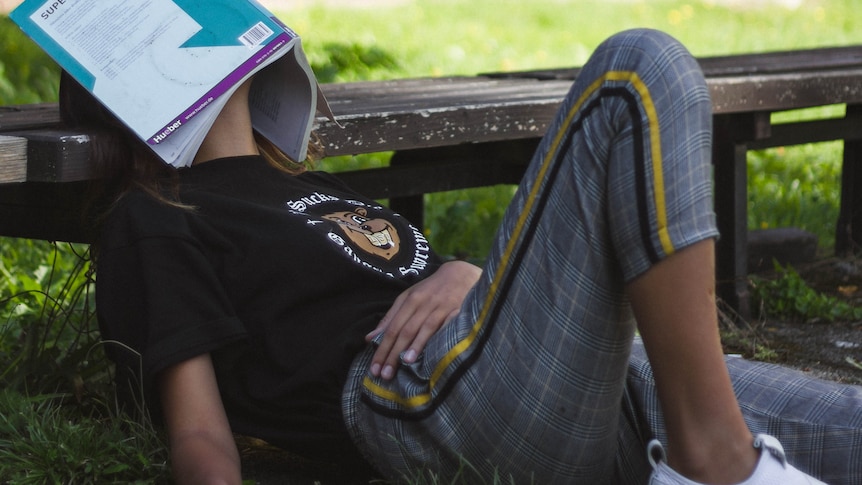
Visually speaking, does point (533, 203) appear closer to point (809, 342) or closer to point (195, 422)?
point (195, 422)

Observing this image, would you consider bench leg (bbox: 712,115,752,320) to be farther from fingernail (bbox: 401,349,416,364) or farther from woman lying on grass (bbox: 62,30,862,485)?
fingernail (bbox: 401,349,416,364)

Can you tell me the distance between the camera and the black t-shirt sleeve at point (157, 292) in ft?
5.47

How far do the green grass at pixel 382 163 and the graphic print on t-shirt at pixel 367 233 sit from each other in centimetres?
48

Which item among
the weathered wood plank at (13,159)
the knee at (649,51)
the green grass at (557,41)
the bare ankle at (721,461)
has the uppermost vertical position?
the knee at (649,51)

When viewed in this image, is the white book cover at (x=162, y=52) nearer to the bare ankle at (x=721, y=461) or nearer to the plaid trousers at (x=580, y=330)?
the plaid trousers at (x=580, y=330)

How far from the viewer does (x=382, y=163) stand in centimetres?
547

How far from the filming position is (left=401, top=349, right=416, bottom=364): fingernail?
170cm

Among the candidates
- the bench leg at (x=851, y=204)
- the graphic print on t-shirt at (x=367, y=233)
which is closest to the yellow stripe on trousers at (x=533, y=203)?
the graphic print on t-shirt at (x=367, y=233)

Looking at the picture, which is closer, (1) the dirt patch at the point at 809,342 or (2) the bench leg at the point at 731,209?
(1) the dirt patch at the point at 809,342

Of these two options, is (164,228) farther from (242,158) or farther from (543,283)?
(543,283)

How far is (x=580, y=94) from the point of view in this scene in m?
1.44

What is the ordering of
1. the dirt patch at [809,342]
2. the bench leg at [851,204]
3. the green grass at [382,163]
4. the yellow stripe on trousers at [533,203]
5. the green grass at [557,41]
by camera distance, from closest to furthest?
the yellow stripe on trousers at [533,203], the green grass at [382,163], the dirt patch at [809,342], the bench leg at [851,204], the green grass at [557,41]

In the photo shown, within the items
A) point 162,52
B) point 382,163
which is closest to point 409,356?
point 162,52

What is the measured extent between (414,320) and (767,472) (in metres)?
0.58
